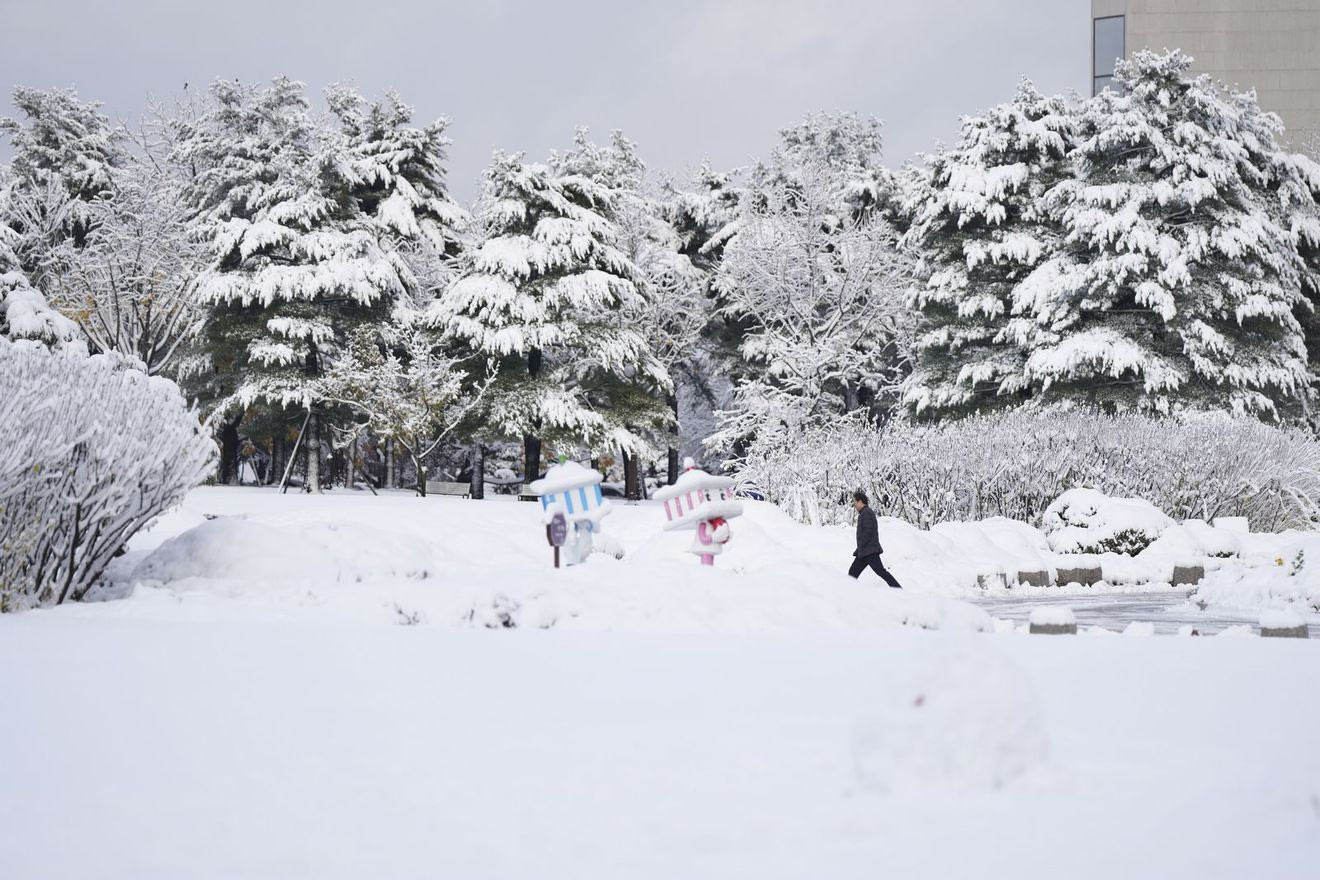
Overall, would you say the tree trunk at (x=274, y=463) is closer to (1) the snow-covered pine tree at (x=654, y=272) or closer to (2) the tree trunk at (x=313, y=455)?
(2) the tree trunk at (x=313, y=455)

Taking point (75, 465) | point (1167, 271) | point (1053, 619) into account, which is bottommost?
point (1053, 619)

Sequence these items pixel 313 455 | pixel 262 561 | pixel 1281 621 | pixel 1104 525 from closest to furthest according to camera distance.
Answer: pixel 1281 621, pixel 262 561, pixel 1104 525, pixel 313 455

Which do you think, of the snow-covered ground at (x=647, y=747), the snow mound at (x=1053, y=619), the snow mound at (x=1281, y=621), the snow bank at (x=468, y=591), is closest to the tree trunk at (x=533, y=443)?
the snow bank at (x=468, y=591)

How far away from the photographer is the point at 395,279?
30.5 m

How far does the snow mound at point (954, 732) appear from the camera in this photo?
4.42 meters

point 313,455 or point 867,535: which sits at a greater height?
point 313,455

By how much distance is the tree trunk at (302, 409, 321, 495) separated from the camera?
1173 inches

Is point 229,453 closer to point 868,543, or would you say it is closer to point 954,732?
point 868,543

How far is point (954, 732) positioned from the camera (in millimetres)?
4465

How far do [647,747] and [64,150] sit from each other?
37.6m

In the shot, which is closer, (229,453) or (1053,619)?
(1053,619)

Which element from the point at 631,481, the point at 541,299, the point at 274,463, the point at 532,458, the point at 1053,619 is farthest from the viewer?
the point at 631,481

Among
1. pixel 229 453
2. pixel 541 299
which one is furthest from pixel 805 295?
pixel 229 453

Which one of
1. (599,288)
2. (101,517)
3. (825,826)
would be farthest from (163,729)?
(599,288)
